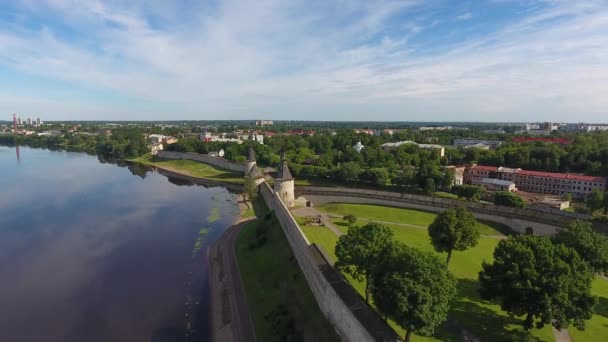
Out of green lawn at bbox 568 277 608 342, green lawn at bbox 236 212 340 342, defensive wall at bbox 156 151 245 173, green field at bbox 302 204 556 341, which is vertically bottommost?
green lawn at bbox 236 212 340 342

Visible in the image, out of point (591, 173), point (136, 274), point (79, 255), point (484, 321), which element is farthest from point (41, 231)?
point (591, 173)

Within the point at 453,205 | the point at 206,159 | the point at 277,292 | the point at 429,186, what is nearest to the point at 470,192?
the point at 429,186

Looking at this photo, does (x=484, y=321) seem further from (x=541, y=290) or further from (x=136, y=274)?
(x=136, y=274)

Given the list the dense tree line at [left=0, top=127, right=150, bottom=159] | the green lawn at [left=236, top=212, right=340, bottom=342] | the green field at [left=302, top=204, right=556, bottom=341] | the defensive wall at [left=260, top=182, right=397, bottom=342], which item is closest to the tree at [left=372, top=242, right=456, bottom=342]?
the defensive wall at [left=260, top=182, right=397, bottom=342]

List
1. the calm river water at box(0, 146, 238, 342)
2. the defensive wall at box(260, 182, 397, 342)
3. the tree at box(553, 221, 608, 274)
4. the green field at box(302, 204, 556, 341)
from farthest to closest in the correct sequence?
the calm river water at box(0, 146, 238, 342) → the tree at box(553, 221, 608, 274) → the green field at box(302, 204, 556, 341) → the defensive wall at box(260, 182, 397, 342)

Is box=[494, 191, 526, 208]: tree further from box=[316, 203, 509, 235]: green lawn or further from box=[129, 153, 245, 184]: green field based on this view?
box=[129, 153, 245, 184]: green field

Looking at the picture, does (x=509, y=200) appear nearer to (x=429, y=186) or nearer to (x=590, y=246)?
(x=429, y=186)
